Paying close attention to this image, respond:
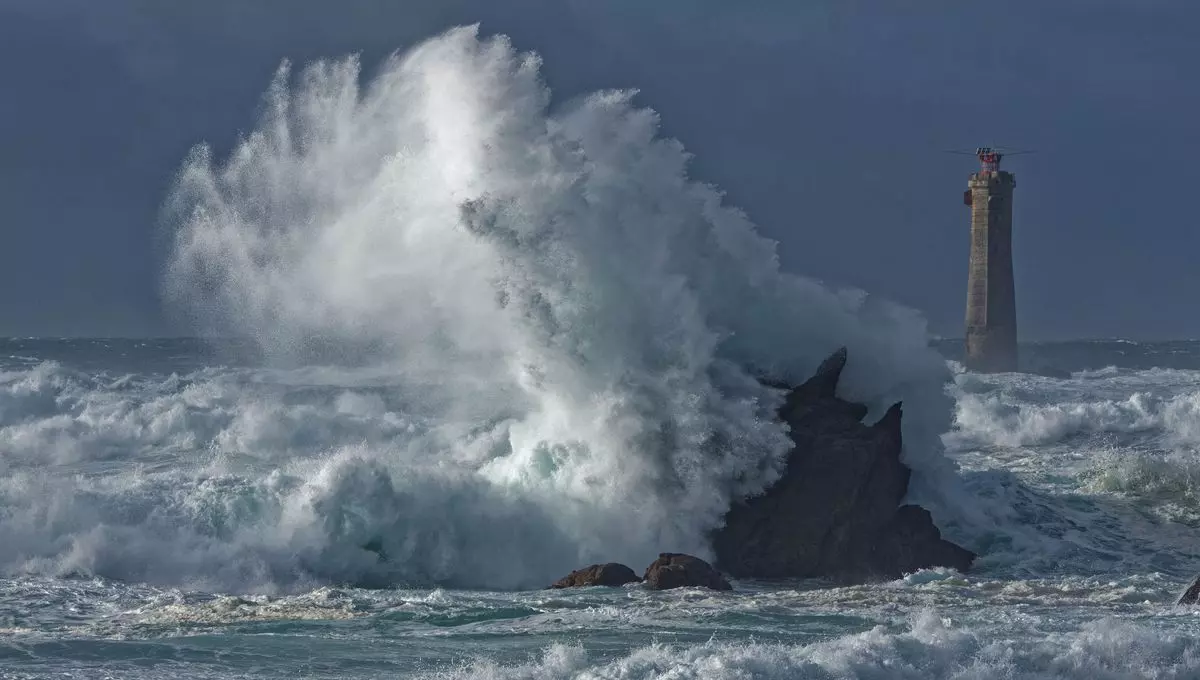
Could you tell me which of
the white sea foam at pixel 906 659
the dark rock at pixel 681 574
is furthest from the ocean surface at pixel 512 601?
the dark rock at pixel 681 574

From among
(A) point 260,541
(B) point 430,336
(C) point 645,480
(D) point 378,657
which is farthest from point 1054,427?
(D) point 378,657

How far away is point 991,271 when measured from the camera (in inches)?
1959

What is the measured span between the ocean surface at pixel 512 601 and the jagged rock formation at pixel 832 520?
2.54 feet

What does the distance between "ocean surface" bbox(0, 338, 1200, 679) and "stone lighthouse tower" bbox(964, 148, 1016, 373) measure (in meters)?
22.2

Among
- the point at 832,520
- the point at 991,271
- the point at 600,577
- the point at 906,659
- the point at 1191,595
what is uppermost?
the point at 991,271

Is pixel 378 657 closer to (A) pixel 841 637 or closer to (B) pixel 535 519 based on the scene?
(A) pixel 841 637

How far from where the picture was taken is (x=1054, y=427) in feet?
111

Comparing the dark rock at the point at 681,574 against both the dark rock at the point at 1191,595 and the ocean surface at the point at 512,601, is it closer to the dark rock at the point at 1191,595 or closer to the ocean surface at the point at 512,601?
the ocean surface at the point at 512,601

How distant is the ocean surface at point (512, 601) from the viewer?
12.1 metres

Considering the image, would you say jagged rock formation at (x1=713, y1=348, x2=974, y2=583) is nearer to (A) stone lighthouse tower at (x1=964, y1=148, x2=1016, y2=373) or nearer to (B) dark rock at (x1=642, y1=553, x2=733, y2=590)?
(B) dark rock at (x1=642, y1=553, x2=733, y2=590)

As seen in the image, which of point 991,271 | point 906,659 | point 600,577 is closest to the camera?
point 906,659

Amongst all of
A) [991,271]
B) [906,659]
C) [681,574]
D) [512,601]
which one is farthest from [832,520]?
[991,271]

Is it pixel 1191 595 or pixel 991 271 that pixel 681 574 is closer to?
pixel 1191 595

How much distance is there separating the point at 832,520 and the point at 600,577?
3.27 metres
